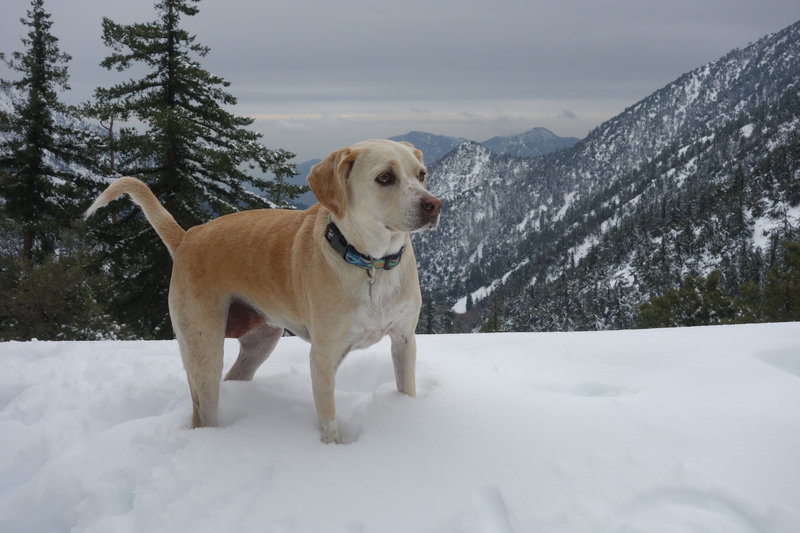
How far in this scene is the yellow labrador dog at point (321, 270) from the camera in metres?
2.96

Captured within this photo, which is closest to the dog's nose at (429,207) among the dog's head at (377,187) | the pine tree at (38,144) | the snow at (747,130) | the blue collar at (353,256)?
the dog's head at (377,187)

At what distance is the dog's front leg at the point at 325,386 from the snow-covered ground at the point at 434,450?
0.14m

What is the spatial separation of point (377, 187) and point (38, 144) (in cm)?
2582

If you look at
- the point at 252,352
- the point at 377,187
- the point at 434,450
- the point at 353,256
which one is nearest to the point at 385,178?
the point at 377,187

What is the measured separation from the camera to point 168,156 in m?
18.3

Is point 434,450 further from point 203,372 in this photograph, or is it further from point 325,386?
point 203,372

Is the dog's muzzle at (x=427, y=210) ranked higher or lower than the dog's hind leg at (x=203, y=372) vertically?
higher

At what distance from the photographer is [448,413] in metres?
3.49

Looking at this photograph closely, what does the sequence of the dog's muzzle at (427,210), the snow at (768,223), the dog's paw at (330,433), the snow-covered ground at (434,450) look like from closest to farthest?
1. the snow-covered ground at (434,450)
2. the dog's muzzle at (427,210)
3. the dog's paw at (330,433)
4. the snow at (768,223)

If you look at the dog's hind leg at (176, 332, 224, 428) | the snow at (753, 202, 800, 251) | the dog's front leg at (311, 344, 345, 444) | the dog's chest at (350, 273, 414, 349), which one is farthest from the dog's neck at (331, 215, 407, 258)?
the snow at (753, 202, 800, 251)

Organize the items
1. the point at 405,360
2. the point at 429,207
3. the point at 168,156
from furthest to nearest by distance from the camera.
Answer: the point at 168,156 → the point at 405,360 → the point at 429,207

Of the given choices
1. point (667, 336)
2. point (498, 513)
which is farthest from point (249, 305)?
point (667, 336)

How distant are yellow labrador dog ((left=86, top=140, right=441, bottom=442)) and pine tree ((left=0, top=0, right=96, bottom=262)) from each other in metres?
21.6

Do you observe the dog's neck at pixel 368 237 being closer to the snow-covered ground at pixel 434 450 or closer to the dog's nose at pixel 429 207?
the dog's nose at pixel 429 207
